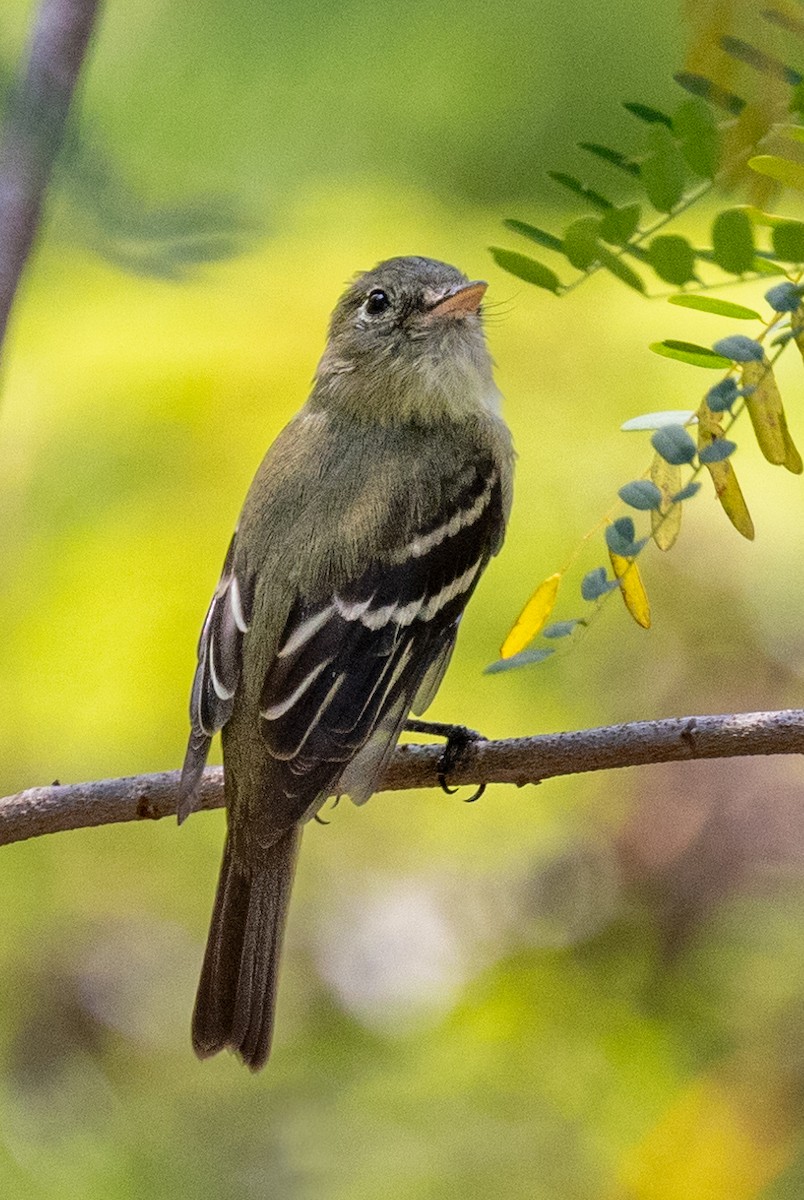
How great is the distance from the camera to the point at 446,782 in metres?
2.25

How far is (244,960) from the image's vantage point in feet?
7.59

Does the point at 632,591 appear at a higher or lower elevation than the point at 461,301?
lower

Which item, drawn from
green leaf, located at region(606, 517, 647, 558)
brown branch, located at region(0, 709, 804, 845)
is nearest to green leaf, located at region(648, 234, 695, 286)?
green leaf, located at region(606, 517, 647, 558)

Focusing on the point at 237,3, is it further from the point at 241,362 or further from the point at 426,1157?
the point at 426,1157

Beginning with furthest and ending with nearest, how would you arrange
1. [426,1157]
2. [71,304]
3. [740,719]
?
[71,304] < [426,1157] < [740,719]

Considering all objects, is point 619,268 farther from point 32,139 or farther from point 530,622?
point 32,139

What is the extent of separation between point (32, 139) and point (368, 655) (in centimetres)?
163

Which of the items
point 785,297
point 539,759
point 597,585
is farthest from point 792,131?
point 539,759

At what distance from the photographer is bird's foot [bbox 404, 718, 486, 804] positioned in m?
2.25

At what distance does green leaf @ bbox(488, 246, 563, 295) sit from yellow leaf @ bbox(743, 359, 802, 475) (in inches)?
7.7

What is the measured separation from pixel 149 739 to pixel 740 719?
135 cm

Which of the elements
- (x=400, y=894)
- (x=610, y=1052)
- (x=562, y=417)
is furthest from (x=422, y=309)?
(x=610, y=1052)

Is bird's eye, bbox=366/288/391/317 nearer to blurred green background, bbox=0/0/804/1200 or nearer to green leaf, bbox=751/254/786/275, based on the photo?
blurred green background, bbox=0/0/804/1200

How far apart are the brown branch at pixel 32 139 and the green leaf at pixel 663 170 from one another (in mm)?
585
